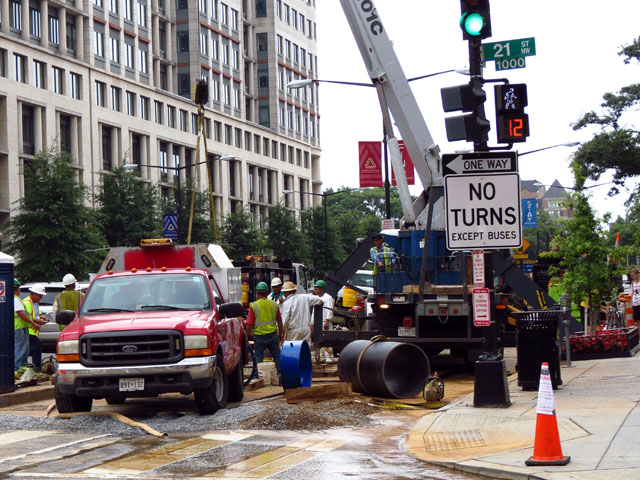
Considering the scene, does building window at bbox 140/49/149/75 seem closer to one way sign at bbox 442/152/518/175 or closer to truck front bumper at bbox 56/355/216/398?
truck front bumper at bbox 56/355/216/398

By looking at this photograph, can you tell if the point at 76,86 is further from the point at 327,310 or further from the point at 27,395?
the point at 27,395

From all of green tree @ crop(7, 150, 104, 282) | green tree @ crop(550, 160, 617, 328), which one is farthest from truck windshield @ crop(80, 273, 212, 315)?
green tree @ crop(7, 150, 104, 282)

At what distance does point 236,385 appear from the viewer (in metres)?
15.4

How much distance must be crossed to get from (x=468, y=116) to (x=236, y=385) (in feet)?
16.8

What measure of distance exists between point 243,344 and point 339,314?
554 centimetres

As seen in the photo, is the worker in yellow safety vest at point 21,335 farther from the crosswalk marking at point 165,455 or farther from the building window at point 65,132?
the building window at point 65,132

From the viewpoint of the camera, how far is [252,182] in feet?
323

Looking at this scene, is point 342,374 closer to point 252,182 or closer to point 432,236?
point 432,236

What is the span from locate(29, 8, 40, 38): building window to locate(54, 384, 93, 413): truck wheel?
5590cm

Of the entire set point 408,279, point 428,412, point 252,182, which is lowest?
point 428,412

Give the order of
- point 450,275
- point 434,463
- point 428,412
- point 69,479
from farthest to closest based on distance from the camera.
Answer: point 450,275, point 428,412, point 434,463, point 69,479

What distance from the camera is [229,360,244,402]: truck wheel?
50.5 ft

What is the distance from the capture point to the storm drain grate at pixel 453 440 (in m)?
10.6

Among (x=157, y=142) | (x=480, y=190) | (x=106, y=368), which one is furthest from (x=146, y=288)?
(x=157, y=142)
